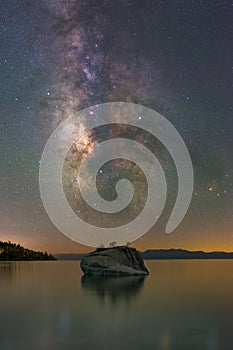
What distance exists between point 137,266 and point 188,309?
34.7 m

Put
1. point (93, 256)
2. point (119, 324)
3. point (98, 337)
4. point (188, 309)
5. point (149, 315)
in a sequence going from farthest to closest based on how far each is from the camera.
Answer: point (93, 256), point (188, 309), point (149, 315), point (119, 324), point (98, 337)

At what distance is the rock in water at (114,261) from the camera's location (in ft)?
180

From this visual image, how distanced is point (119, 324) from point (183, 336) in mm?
3963

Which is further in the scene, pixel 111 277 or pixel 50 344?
pixel 111 277

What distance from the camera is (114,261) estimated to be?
181 ft

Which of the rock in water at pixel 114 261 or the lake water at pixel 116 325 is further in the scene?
the rock in water at pixel 114 261

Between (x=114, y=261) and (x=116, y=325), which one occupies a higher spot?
(x=114, y=261)

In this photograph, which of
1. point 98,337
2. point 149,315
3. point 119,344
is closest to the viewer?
point 119,344

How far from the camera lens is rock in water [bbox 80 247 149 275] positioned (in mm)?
54719

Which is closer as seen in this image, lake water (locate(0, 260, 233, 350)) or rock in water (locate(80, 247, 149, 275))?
lake water (locate(0, 260, 233, 350))

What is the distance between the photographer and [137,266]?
59.2 metres

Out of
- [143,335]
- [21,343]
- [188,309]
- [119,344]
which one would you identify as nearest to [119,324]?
[143,335]

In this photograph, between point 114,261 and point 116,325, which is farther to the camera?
point 114,261

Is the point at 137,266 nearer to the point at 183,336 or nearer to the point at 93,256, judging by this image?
the point at 93,256
